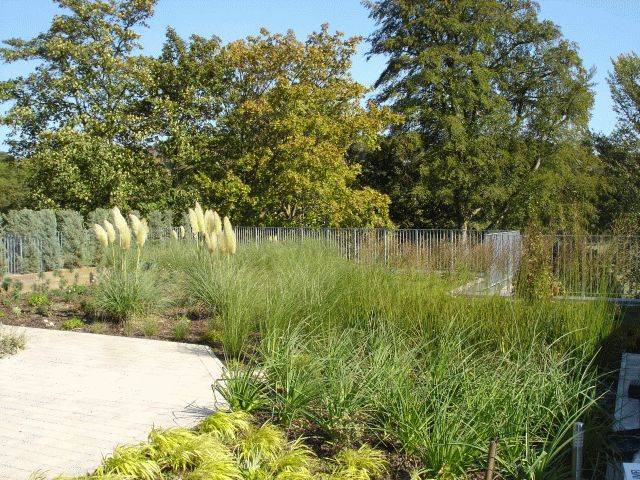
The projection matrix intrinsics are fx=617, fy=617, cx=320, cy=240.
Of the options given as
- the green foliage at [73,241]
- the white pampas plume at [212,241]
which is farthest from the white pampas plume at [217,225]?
the green foliage at [73,241]

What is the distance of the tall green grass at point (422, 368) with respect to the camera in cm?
405

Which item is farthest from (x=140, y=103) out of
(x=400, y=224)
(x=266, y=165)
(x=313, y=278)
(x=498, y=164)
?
(x=313, y=278)

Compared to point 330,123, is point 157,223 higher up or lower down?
lower down

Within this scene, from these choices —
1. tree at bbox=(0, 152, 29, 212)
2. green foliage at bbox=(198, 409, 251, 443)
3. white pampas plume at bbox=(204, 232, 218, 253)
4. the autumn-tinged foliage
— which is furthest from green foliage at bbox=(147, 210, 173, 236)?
tree at bbox=(0, 152, 29, 212)

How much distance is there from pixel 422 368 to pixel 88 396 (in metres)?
3.07

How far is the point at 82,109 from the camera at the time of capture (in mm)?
22438

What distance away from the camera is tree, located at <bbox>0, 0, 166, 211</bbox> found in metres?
21.5

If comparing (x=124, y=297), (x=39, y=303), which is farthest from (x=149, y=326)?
(x=39, y=303)

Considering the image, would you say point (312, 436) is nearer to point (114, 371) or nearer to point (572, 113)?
point (114, 371)

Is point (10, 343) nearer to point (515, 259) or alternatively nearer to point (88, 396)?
point (88, 396)

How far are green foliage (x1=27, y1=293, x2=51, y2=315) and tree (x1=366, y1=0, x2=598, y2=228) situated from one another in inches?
739

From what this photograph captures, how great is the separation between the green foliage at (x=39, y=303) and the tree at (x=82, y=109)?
12.0 m

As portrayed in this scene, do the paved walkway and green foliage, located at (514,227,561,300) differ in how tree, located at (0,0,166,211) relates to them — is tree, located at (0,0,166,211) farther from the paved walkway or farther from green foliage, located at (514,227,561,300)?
green foliage, located at (514,227,561,300)

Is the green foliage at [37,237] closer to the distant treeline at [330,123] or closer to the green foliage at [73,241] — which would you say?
the green foliage at [73,241]
